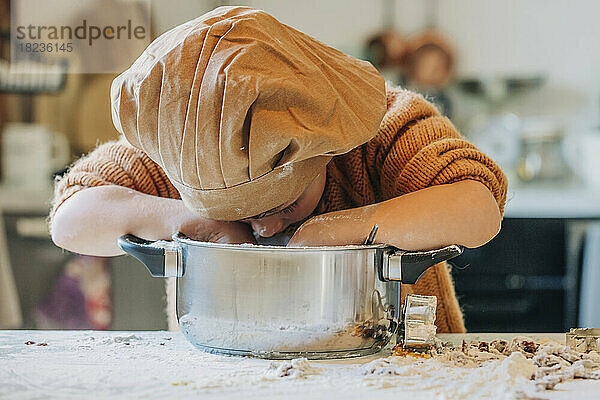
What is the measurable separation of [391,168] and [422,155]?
44 millimetres

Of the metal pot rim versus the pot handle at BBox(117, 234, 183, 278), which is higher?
the metal pot rim

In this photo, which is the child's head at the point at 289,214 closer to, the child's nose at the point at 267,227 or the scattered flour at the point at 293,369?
the child's nose at the point at 267,227

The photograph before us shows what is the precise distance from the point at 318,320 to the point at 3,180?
1.79m

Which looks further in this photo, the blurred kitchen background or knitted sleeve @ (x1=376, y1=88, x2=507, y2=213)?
the blurred kitchen background

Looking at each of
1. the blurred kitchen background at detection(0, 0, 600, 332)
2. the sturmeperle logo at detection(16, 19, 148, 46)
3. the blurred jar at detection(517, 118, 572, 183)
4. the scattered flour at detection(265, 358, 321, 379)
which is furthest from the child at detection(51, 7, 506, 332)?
the blurred jar at detection(517, 118, 572, 183)

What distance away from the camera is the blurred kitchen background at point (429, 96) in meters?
1.97

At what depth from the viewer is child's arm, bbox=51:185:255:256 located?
0.70m

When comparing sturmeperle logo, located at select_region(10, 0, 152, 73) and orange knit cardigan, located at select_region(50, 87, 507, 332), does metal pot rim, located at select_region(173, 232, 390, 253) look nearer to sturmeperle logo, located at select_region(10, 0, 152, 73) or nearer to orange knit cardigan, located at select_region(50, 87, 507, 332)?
orange knit cardigan, located at select_region(50, 87, 507, 332)

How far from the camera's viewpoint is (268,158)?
1.89ft

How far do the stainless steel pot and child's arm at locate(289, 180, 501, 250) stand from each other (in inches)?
0.9

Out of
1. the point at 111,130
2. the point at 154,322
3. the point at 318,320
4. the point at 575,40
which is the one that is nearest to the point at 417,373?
the point at 318,320

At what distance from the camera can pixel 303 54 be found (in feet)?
1.99

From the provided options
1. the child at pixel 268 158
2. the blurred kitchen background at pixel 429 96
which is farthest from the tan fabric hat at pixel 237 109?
the blurred kitchen background at pixel 429 96

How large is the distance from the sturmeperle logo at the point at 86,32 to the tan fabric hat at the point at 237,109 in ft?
2.62
